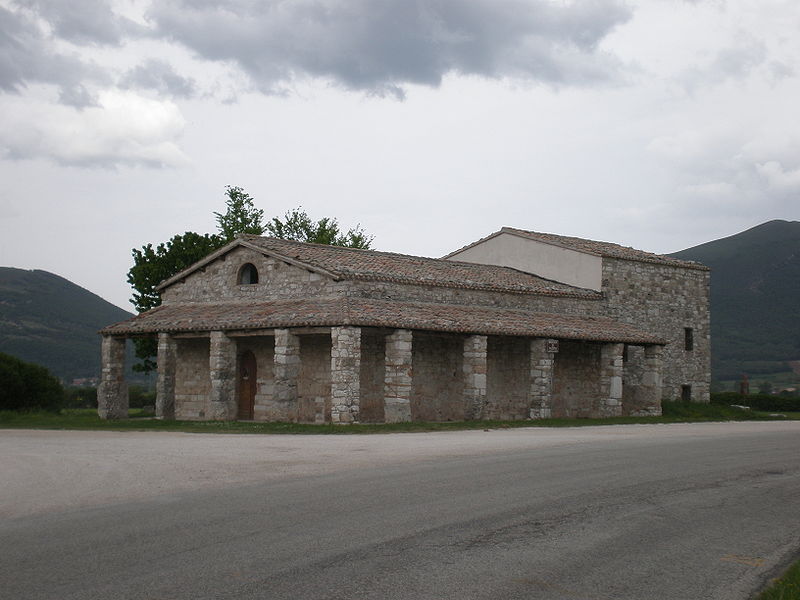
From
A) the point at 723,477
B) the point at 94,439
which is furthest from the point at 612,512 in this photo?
the point at 94,439

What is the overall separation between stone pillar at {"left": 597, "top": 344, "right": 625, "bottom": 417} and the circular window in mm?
12855

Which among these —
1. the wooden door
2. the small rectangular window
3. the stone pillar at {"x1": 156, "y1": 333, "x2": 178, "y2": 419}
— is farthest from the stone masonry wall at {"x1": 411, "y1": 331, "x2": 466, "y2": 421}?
the small rectangular window

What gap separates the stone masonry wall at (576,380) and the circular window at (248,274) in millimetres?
11401

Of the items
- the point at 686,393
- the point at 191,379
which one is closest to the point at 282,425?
the point at 191,379

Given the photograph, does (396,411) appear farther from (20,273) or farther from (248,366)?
(20,273)

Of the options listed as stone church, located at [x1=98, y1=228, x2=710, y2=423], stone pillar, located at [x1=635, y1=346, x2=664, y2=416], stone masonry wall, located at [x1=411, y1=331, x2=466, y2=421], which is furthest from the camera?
stone pillar, located at [x1=635, y1=346, x2=664, y2=416]

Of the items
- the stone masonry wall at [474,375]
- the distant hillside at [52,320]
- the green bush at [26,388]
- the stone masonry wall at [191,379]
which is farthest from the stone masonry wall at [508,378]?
the distant hillside at [52,320]

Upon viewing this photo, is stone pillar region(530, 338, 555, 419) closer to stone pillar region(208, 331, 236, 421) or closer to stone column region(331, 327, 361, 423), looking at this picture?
stone column region(331, 327, 361, 423)

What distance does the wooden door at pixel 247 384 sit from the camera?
97.5 ft

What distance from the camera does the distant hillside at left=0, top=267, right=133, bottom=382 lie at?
437 ft

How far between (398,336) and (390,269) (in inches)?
195

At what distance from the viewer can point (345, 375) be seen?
81.1 feet

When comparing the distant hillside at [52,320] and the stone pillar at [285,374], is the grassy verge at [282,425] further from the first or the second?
the distant hillside at [52,320]

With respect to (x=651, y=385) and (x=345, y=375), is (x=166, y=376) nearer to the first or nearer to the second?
(x=345, y=375)
